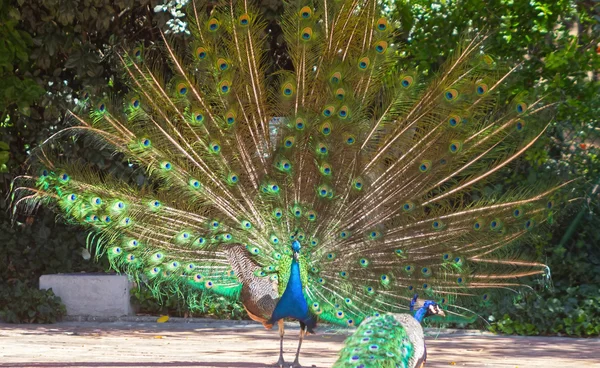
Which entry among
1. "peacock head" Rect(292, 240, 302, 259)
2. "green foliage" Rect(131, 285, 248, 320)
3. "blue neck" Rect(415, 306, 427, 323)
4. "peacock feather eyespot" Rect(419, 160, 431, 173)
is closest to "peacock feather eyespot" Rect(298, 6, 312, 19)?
"peacock feather eyespot" Rect(419, 160, 431, 173)

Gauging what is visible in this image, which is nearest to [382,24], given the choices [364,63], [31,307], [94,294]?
[364,63]

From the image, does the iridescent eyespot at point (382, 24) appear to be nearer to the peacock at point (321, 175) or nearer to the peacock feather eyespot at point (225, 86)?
the peacock at point (321, 175)

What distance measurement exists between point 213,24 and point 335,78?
1168 millimetres

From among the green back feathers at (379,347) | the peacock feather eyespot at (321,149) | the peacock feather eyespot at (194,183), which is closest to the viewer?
the green back feathers at (379,347)

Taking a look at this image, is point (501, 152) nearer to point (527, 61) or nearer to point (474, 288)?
point (474, 288)

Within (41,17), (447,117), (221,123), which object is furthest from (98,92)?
(447,117)

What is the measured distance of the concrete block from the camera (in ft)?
40.8

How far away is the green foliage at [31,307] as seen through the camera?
39.3 ft

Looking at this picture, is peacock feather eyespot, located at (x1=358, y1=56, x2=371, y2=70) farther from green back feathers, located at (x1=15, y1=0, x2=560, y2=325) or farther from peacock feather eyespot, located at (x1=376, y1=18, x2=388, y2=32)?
peacock feather eyespot, located at (x1=376, y1=18, x2=388, y2=32)

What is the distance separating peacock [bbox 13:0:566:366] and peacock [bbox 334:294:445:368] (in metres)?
2.15

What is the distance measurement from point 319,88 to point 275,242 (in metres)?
1.37

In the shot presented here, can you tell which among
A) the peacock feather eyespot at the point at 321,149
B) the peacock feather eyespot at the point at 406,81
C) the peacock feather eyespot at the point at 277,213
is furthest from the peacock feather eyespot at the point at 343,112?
the peacock feather eyespot at the point at 277,213

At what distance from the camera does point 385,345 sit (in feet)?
17.9

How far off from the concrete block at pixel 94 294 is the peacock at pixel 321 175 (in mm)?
3959
